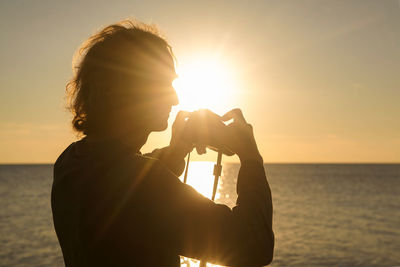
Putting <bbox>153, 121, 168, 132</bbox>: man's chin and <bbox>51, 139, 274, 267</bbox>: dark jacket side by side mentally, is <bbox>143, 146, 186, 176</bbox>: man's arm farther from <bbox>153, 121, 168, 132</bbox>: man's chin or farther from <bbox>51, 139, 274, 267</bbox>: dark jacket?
<bbox>51, 139, 274, 267</bbox>: dark jacket

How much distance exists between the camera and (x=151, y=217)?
1.25 meters

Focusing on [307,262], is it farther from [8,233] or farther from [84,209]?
[8,233]

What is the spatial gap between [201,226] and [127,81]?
2.26 feet

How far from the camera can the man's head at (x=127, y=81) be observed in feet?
5.12

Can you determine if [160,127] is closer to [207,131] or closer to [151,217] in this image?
[207,131]

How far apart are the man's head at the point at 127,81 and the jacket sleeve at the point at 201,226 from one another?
14.6 inches

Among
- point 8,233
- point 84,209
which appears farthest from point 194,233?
point 8,233

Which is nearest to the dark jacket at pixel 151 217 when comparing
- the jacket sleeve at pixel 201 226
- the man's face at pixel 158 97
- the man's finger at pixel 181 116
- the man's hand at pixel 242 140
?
the jacket sleeve at pixel 201 226

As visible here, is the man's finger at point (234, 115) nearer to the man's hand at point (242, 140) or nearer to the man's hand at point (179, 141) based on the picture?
the man's hand at point (242, 140)

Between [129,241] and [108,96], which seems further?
[108,96]

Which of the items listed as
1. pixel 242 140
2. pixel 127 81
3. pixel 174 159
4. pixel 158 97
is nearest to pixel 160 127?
pixel 158 97

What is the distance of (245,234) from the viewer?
1.26m

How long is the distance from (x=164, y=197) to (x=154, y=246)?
183mm

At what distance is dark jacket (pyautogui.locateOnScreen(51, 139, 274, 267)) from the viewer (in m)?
1.24
